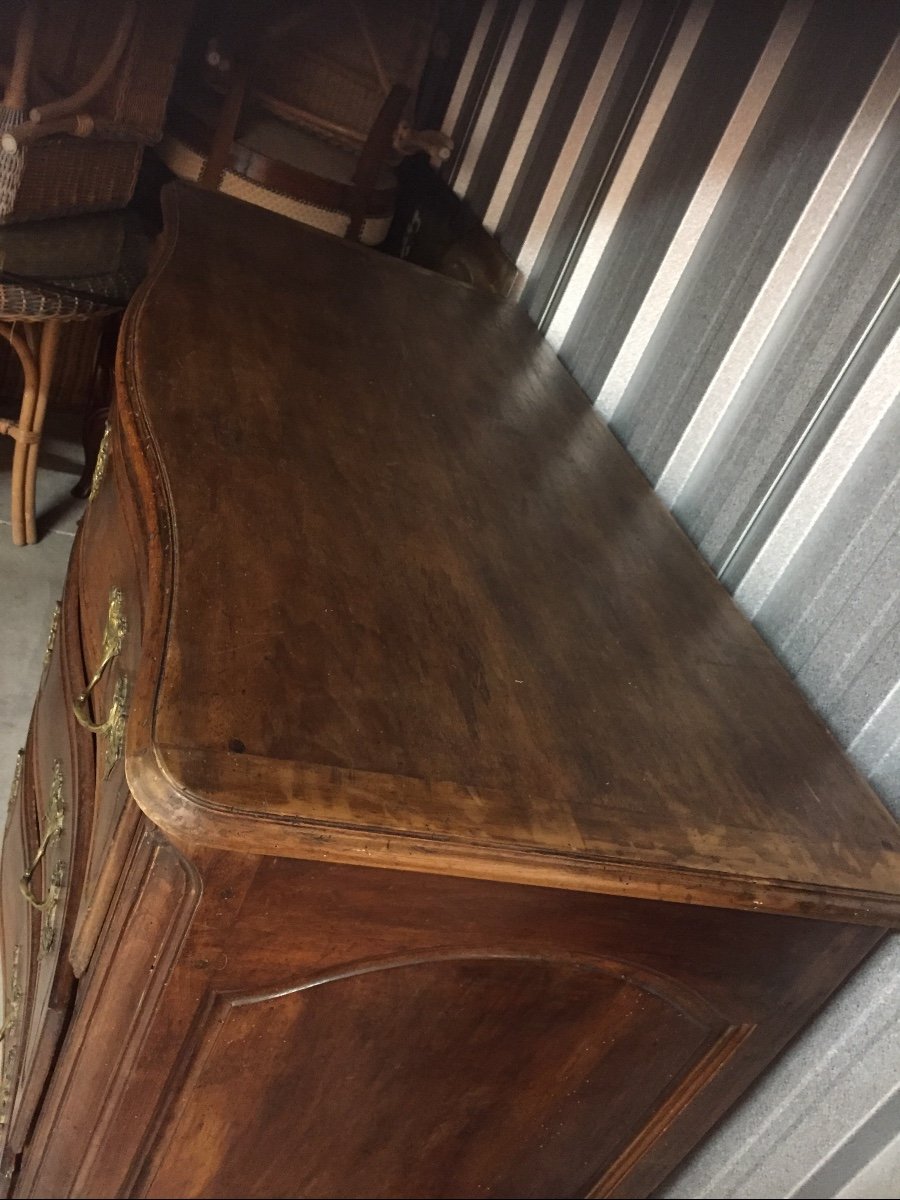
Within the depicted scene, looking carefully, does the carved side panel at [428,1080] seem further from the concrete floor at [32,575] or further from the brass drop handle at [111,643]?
the concrete floor at [32,575]

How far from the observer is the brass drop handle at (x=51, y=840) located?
0.85 metres

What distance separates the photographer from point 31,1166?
812 millimetres

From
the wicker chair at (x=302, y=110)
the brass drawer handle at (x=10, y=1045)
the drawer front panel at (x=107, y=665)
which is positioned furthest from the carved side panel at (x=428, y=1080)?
the wicker chair at (x=302, y=110)

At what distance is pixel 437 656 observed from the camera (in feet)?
2.27

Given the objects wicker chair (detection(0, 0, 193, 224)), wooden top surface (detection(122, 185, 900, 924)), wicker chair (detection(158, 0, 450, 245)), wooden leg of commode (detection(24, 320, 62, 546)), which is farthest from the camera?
wicker chair (detection(158, 0, 450, 245))

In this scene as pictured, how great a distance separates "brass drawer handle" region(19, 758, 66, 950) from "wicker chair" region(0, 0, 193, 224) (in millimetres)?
1142

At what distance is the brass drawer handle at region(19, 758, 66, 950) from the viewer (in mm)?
836

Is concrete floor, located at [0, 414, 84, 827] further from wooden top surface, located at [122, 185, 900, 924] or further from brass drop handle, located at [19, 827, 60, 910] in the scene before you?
wooden top surface, located at [122, 185, 900, 924]

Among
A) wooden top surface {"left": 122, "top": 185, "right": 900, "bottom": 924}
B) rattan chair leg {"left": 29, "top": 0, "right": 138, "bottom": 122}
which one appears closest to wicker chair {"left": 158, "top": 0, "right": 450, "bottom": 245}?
rattan chair leg {"left": 29, "top": 0, "right": 138, "bottom": 122}

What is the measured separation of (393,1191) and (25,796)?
0.63 m

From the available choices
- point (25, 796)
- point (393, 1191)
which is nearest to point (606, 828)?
point (393, 1191)

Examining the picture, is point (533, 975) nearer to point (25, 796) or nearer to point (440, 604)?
point (440, 604)

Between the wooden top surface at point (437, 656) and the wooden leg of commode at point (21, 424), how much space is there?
2.16 feet

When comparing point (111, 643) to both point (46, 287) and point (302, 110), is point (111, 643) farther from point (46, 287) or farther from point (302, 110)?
point (302, 110)
